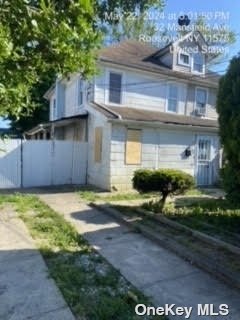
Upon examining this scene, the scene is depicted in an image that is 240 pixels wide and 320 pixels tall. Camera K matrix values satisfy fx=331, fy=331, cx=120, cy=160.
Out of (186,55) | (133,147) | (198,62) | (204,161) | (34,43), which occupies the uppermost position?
(186,55)

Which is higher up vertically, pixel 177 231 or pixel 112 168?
pixel 112 168

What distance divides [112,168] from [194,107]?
23.3 ft

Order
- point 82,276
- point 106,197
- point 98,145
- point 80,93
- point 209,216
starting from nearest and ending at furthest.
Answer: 1. point 82,276
2. point 209,216
3. point 106,197
4. point 98,145
5. point 80,93

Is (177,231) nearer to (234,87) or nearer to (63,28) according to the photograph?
(234,87)

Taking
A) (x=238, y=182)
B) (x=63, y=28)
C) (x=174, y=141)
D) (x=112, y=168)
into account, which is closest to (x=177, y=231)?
(x=238, y=182)

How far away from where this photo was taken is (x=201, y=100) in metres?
→ 18.2

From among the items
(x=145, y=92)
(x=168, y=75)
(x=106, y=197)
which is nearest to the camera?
(x=106, y=197)

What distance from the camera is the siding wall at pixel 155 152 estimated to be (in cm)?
1327

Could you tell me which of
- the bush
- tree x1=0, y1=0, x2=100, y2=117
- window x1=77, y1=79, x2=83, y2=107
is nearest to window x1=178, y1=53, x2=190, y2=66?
window x1=77, y1=79, x2=83, y2=107

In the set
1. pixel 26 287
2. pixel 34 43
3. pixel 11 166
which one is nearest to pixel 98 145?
pixel 11 166

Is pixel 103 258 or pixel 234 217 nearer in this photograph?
pixel 103 258

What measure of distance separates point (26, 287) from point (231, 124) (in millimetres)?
4529

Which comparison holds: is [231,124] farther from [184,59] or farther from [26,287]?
[184,59]

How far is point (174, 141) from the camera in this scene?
48.8ft
